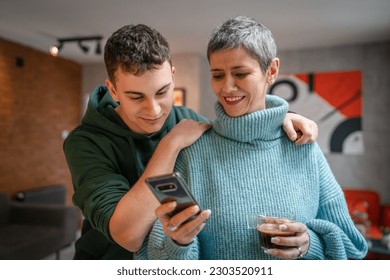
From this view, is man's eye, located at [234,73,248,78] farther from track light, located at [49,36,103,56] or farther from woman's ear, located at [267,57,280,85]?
track light, located at [49,36,103,56]

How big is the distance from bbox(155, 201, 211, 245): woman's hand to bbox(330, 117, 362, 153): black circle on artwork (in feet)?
3.97

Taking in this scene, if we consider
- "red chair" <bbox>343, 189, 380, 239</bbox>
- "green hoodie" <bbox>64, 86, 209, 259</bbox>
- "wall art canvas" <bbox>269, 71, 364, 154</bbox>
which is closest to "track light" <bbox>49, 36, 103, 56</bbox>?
"green hoodie" <bbox>64, 86, 209, 259</bbox>

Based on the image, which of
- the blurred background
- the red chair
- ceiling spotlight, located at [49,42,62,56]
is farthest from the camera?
the red chair

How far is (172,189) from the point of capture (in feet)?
1.75

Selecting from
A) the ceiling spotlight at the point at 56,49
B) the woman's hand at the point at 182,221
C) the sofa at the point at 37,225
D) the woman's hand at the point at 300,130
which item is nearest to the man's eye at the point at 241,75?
the woman's hand at the point at 300,130

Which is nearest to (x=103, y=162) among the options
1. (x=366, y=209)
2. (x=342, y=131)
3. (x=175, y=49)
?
(x=175, y=49)

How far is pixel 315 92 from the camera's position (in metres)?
1.59

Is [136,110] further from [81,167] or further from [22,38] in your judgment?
[22,38]

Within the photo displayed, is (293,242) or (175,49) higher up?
(175,49)

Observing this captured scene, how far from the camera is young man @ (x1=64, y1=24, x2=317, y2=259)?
650 millimetres

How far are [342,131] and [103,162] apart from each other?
1.41 meters

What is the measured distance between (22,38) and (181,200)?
1.17 metres

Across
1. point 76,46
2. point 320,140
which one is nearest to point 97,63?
point 76,46

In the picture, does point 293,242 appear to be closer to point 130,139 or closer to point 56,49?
point 130,139
